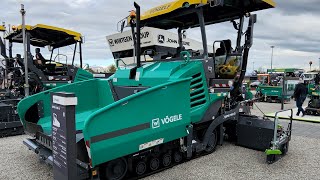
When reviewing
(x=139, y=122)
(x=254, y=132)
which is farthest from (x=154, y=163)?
(x=254, y=132)

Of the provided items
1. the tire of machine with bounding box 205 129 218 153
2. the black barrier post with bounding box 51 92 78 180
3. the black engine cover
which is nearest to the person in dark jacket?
the black engine cover

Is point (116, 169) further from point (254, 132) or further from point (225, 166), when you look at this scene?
point (254, 132)

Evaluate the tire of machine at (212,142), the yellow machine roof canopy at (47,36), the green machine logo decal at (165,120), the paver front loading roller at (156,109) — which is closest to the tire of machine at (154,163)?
the paver front loading roller at (156,109)

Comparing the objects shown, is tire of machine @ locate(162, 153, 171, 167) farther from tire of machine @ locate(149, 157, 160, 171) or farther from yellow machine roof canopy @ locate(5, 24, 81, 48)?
yellow machine roof canopy @ locate(5, 24, 81, 48)

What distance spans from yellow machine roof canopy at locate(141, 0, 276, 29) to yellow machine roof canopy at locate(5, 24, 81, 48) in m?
4.63

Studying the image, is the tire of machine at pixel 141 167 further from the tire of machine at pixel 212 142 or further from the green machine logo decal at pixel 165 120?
the tire of machine at pixel 212 142

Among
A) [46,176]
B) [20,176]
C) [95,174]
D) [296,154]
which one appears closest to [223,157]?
[296,154]

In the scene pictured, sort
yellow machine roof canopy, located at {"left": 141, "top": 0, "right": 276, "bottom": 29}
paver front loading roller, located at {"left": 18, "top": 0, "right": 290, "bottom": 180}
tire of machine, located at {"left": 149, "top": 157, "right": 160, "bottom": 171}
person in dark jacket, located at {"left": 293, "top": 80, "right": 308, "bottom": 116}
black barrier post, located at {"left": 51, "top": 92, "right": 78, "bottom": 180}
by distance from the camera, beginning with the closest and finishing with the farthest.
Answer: black barrier post, located at {"left": 51, "top": 92, "right": 78, "bottom": 180}
paver front loading roller, located at {"left": 18, "top": 0, "right": 290, "bottom": 180}
tire of machine, located at {"left": 149, "top": 157, "right": 160, "bottom": 171}
yellow machine roof canopy, located at {"left": 141, "top": 0, "right": 276, "bottom": 29}
person in dark jacket, located at {"left": 293, "top": 80, "right": 308, "bottom": 116}

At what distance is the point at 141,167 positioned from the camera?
13.5 feet

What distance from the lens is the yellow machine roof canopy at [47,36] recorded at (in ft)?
29.4

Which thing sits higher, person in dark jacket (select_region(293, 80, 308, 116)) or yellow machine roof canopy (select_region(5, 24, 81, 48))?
yellow machine roof canopy (select_region(5, 24, 81, 48))

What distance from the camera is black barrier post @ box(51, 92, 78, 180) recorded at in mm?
2881

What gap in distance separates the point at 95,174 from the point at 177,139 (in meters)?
1.47

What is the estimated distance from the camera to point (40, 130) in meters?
4.61
